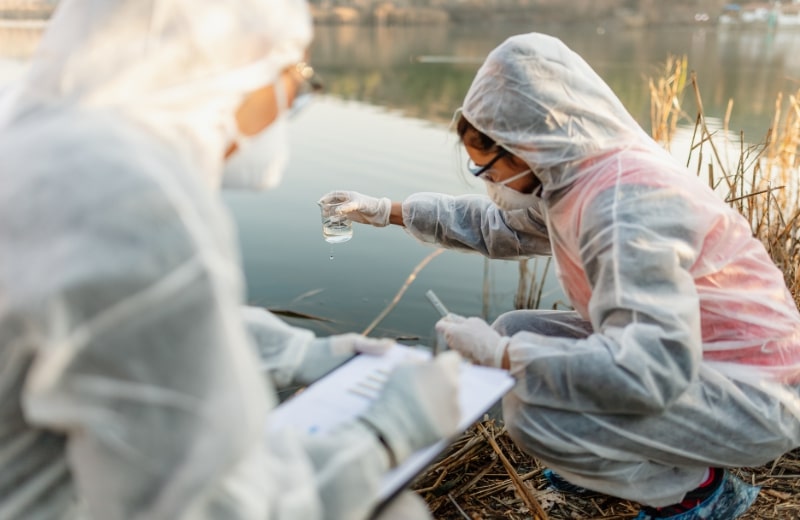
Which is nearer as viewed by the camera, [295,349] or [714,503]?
[295,349]

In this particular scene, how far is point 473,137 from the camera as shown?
1.99 m

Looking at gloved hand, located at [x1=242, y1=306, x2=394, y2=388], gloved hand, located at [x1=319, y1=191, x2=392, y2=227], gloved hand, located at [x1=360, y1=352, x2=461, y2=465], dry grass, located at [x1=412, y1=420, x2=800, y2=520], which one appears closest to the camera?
gloved hand, located at [x1=360, y1=352, x2=461, y2=465]

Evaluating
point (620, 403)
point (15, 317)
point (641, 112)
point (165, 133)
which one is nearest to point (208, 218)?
point (165, 133)

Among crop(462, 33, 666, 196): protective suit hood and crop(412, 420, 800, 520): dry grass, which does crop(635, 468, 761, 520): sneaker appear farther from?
crop(462, 33, 666, 196): protective suit hood

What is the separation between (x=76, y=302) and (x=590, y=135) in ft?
4.73

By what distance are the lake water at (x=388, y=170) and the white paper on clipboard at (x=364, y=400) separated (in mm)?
988

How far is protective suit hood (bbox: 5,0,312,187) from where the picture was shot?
3.06ft

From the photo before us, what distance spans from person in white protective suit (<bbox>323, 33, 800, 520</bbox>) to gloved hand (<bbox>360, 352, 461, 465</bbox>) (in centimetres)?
55

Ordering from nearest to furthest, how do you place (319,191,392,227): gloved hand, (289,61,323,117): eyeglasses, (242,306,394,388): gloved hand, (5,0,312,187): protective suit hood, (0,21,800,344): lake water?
1. (5,0,312,187): protective suit hood
2. (289,61,323,117): eyeglasses
3. (242,306,394,388): gloved hand
4. (319,191,392,227): gloved hand
5. (0,21,800,344): lake water

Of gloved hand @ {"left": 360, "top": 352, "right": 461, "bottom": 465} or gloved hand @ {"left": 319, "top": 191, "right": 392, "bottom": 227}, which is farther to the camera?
gloved hand @ {"left": 319, "top": 191, "right": 392, "bottom": 227}

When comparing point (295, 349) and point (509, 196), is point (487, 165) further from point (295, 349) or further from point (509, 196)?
point (295, 349)

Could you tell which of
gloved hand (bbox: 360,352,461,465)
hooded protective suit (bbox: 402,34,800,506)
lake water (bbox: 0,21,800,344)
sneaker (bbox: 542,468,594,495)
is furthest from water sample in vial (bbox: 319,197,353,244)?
gloved hand (bbox: 360,352,461,465)

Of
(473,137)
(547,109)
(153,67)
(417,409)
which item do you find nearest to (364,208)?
(473,137)

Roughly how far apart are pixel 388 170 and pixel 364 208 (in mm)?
3959
